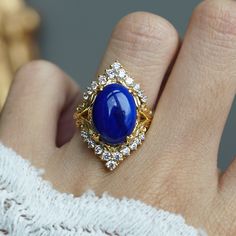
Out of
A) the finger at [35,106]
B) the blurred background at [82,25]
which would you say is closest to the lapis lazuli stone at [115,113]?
the finger at [35,106]

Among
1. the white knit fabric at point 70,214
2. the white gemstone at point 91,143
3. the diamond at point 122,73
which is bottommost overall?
the white knit fabric at point 70,214

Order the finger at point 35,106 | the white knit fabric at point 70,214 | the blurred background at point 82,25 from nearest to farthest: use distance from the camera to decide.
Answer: the white knit fabric at point 70,214, the finger at point 35,106, the blurred background at point 82,25

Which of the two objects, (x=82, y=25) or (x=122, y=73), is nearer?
(x=122, y=73)

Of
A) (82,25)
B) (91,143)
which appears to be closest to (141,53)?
(91,143)

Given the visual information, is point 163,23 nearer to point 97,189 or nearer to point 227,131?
point 97,189

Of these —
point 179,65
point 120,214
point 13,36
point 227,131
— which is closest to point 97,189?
point 120,214

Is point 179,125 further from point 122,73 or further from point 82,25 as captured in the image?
point 82,25

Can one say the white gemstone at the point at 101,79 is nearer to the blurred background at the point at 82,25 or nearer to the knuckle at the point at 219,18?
the knuckle at the point at 219,18

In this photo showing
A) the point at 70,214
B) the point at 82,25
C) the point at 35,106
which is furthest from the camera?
the point at 82,25
